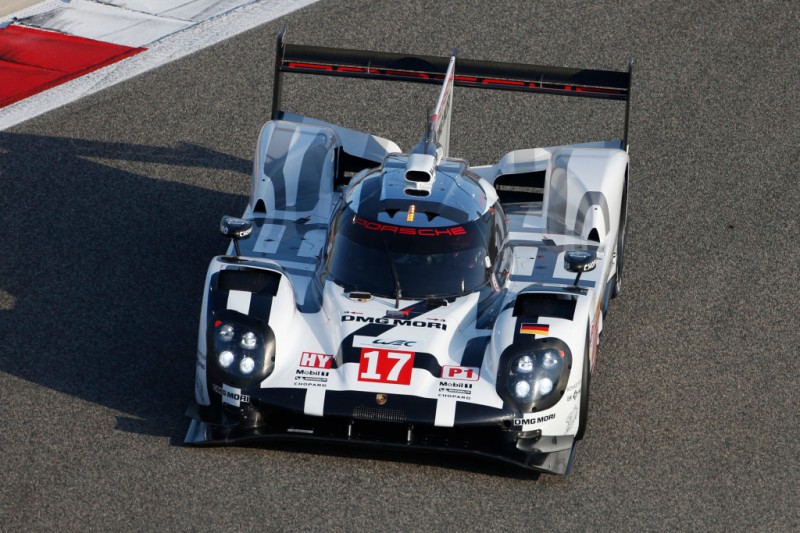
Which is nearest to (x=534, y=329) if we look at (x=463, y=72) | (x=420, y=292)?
(x=420, y=292)

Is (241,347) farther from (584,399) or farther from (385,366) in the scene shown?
(584,399)

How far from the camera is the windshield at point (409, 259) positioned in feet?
28.6

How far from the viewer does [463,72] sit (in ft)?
34.9

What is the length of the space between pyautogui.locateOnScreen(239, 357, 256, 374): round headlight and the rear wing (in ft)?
10.8

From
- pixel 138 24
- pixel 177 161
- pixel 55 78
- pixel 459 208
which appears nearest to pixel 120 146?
pixel 177 161

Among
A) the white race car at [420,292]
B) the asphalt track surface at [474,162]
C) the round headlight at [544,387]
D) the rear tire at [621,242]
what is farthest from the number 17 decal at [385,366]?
the rear tire at [621,242]

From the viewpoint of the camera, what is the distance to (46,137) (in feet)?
42.1

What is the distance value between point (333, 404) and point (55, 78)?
7157 millimetres

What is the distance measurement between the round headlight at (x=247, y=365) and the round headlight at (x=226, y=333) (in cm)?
18

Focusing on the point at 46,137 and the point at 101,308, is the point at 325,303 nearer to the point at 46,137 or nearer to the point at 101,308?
the point at 101,308

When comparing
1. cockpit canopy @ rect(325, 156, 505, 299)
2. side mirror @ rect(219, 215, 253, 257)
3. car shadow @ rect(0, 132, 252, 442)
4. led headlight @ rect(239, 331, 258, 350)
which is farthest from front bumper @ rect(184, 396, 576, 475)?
side mirror @ rect(219, 215, 253, 257)

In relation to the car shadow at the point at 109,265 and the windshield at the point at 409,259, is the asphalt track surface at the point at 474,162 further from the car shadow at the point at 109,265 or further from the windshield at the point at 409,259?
the windshield at the point at 409,259

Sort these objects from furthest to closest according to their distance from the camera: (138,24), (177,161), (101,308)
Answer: (138,24) < (177,161) < (101,308)

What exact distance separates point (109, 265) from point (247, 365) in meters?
3.01
